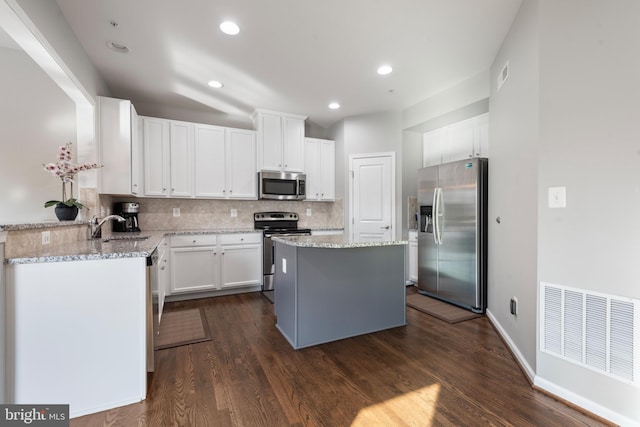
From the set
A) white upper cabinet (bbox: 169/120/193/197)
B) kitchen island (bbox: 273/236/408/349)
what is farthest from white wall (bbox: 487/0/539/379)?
white upper cabinet (bbox: 169/120/193/197)

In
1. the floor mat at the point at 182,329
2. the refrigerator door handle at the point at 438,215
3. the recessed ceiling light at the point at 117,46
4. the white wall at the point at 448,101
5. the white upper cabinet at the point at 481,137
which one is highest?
the recessed ceiling light at the point at 117,46

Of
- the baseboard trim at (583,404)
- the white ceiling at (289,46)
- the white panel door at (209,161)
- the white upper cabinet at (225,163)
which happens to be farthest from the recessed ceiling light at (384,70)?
the baseboard trim at (583,404)

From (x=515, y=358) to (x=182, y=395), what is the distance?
94.6 inches

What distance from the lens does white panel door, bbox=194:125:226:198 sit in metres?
4.05

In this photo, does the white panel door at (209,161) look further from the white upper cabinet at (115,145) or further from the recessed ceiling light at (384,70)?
the recessed ceiling light at (384,70)

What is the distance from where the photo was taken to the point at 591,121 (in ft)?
5.50

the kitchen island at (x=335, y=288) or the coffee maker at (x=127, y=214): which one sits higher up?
the coffee maker at (x=127, y=214)

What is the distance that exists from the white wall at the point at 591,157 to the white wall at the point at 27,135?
448 centimetres

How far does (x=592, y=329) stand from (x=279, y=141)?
398 cm

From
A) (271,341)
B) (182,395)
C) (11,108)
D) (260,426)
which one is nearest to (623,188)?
(260,426)

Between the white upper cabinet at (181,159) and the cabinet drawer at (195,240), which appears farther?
the white upper cabinet at (181,159)

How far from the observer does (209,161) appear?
13.5ft

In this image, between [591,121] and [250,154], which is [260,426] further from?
[250,154]

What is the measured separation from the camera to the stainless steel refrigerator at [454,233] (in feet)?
10.7
